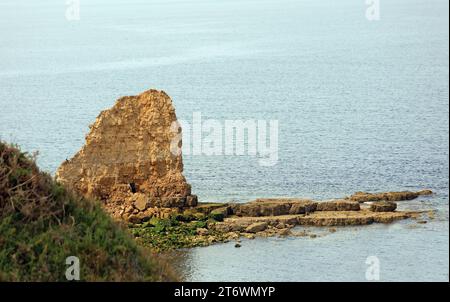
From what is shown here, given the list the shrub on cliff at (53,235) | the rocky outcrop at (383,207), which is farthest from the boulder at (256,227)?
the shrub on cliff at (53,235)

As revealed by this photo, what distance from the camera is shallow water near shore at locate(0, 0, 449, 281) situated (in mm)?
48750

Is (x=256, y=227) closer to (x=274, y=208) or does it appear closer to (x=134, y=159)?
(x=274, y=208)

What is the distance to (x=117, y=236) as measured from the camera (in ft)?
57.2

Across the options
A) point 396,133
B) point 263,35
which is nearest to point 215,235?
point 396,133

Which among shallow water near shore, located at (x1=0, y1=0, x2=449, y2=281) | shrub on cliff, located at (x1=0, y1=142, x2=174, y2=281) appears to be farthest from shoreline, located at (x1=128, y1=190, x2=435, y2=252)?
shrub on cliff, located at (x1=0, y1=142, x2=174, y2=281)

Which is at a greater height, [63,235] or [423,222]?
[63,235]

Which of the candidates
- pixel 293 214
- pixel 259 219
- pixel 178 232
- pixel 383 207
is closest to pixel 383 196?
pixel 383 207

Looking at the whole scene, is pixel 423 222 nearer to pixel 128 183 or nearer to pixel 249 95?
pixel 128 183

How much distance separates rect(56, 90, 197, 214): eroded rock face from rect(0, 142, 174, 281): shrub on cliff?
118ft

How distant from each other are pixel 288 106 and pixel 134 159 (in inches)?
1935

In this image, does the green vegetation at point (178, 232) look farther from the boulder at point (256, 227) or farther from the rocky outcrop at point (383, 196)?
the rocky outcrop at point (383, 196)

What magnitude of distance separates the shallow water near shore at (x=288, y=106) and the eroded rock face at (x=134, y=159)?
5.99m

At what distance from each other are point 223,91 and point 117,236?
97.5 metres

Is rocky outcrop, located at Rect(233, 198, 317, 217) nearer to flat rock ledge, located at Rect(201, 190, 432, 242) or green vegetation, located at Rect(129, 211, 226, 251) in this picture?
flat rock ledge, located at Rect(201, 190, 432, 242)
